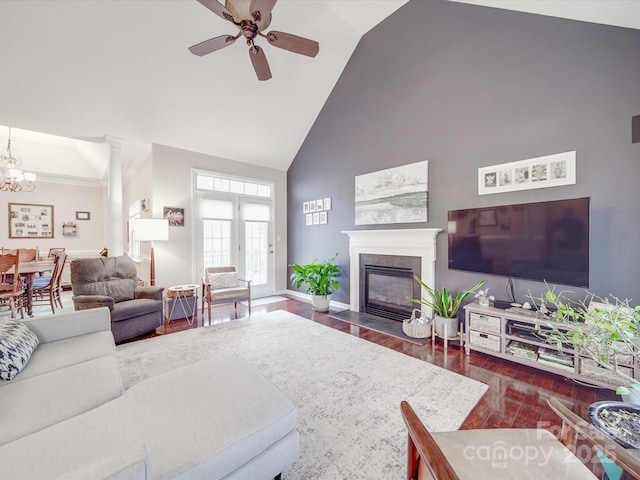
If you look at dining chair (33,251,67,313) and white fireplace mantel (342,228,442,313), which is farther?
dining chair (33,251,67,313)

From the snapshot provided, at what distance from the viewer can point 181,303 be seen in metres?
4.02

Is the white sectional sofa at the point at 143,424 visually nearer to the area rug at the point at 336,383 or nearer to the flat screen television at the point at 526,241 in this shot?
the area rug at the point at 336,383

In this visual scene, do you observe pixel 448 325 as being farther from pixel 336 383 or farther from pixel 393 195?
pixel 393 195

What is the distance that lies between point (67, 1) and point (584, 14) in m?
4.82

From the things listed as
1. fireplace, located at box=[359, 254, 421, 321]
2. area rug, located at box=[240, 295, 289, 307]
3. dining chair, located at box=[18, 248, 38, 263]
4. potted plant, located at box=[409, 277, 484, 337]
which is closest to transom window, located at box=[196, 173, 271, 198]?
area rug, located at box=[240, 295, 289, 307]

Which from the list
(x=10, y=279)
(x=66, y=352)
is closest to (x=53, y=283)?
(x=10, y=279)

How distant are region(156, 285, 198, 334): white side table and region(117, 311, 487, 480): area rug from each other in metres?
0.66

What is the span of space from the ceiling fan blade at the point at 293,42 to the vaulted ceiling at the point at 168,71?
1.28m

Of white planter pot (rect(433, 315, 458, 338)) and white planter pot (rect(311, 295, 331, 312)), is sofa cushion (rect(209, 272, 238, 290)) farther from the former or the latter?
white planter pot (rect(433, 315, 458, 338))

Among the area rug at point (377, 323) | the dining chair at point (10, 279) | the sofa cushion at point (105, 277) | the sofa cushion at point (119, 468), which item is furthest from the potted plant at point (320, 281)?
the dining chair at point (10, 279)

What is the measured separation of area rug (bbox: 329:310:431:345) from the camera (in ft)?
10.6

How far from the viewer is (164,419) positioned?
3.77 ft

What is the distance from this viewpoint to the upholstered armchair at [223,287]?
386 cm

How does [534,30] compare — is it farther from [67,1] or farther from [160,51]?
[67,1]
